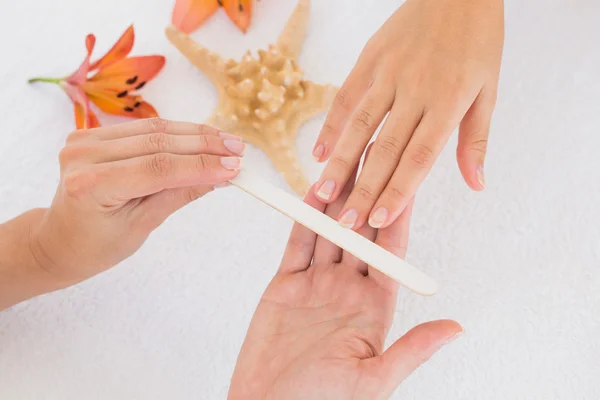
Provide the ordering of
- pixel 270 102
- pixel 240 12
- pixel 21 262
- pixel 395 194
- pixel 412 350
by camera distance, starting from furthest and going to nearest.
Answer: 1. pixel 240 12
2. pixel 270 102
3. pixel 21 262
4. pixel 395 194
5. pixel 412 350

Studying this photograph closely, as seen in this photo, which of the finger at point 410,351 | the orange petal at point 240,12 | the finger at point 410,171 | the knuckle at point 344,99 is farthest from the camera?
the orange petal at point 240,12

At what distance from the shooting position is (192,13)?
3.13 feet

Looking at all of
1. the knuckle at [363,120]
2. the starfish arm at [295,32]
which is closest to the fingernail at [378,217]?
the knuckle at [363,120]

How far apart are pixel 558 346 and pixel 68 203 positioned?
0.64m

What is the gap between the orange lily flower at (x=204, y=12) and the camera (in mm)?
946

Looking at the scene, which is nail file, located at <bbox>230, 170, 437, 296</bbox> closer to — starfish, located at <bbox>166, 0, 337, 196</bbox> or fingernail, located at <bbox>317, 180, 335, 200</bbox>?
fingernail, located at <bbox>317, 180, 335, 200</bbox>

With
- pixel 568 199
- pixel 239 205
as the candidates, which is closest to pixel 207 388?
pixel 239 205

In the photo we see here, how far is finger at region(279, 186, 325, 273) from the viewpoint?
2.13ft

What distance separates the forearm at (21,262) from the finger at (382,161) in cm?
39

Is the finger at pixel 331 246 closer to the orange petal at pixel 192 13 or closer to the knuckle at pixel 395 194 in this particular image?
the knuckle at pixel 395 194

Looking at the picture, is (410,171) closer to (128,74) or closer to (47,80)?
(128,74)

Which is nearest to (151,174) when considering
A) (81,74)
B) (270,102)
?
(270,102)

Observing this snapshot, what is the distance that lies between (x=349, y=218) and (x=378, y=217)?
31mm

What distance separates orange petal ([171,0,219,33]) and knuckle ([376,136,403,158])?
46cm
